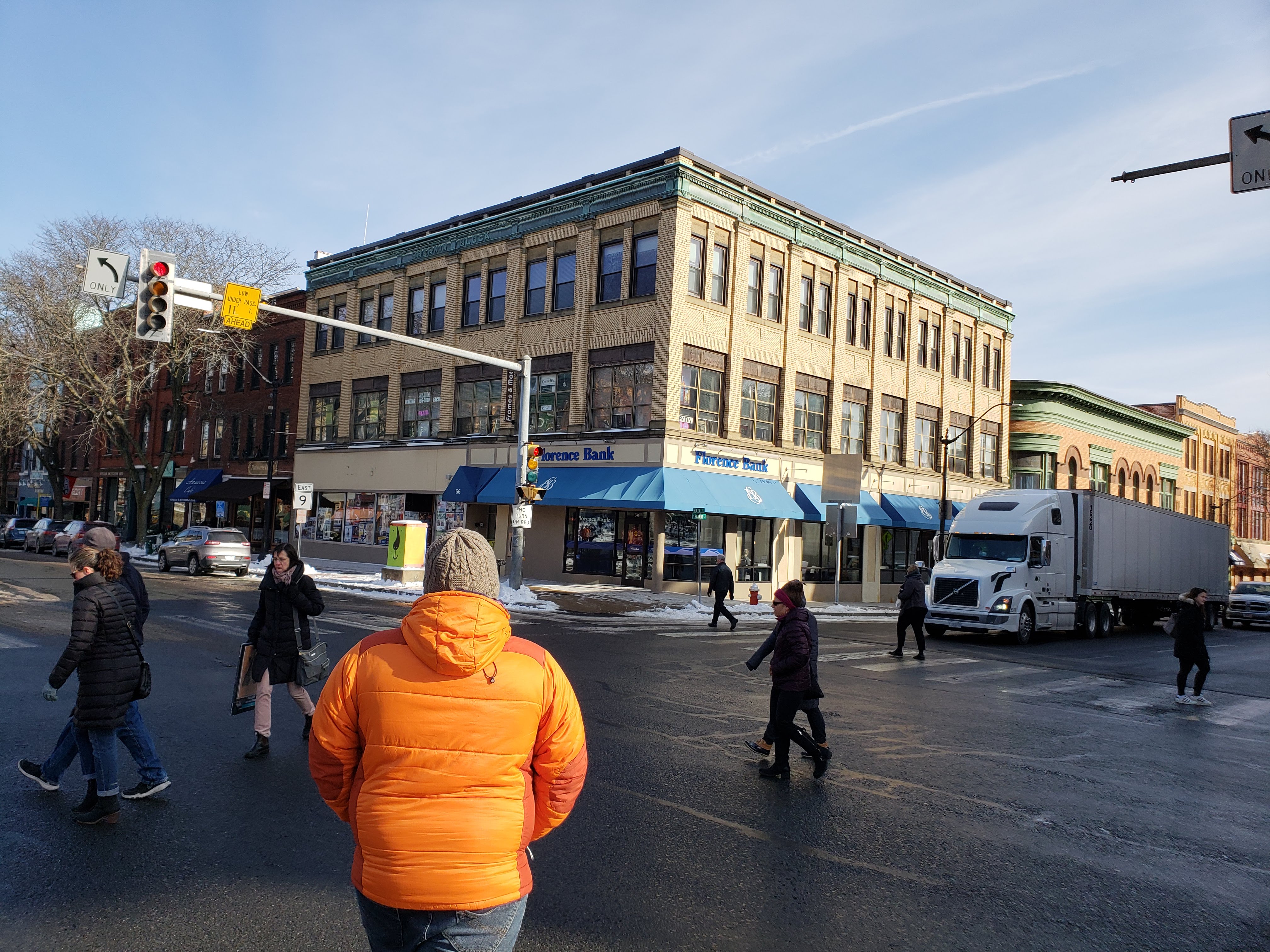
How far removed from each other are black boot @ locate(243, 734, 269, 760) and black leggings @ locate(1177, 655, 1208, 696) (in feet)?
39.4

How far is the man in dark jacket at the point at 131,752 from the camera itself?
240 inches

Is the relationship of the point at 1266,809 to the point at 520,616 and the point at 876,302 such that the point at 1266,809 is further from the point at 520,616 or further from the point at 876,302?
the point at 876,302

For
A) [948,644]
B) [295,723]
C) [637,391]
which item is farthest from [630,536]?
[295,723]

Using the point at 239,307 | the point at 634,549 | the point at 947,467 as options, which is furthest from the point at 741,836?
the point at 947,467

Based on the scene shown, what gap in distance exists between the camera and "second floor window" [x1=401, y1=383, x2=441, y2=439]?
1416 inches

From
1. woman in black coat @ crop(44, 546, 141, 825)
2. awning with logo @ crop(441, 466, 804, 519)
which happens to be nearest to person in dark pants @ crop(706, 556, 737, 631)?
awning with logo @ crop(441, 466, 804, 519)

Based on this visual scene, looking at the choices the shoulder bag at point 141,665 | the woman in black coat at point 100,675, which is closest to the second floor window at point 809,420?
the shoulder bag at point 141,665

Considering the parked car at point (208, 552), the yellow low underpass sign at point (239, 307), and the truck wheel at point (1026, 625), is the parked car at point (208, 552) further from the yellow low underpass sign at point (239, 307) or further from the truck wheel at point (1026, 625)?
the truck wheel at point (1026, 625)

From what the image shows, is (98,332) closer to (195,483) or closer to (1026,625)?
(195,483)

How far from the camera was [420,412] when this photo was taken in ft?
120

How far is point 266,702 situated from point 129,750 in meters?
1.40

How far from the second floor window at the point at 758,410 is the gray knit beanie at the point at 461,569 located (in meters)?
27.5

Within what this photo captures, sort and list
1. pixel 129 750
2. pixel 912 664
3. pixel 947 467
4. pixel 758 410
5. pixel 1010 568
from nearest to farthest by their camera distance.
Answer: pixel 129 750, pixel 912 664, pixel 1010 568, pixel 758 410, pixel 947 467

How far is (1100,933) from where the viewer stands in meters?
4.73
